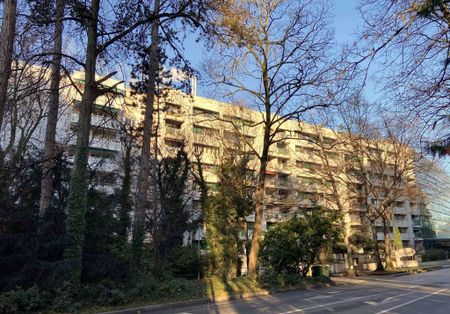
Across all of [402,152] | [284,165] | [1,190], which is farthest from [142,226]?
[284,165]

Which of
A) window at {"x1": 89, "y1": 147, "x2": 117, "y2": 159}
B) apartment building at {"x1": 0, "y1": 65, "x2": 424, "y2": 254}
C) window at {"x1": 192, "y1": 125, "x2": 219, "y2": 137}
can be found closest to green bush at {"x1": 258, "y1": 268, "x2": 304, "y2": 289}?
apartment building at {"x1": 0, "y1": 65, "x2": 424, "y2": 254}

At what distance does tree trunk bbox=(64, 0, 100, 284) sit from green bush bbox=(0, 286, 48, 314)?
4.88 ft

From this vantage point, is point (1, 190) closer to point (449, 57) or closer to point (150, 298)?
point (150, 298)

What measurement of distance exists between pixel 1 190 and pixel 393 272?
36165mm

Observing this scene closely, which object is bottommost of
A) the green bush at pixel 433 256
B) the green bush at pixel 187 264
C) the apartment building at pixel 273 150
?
the green bush at pixel 187 264

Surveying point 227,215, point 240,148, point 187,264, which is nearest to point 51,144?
point 187,264

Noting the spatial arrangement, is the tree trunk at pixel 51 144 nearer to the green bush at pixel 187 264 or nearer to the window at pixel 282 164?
the green bush at pixel 187 264

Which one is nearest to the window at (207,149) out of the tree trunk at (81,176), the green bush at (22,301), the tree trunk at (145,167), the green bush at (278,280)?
the green bush at (278,280)

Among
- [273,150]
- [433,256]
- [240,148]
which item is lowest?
[433,256]

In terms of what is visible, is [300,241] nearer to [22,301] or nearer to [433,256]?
[22,301]

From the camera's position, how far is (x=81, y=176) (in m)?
15.4

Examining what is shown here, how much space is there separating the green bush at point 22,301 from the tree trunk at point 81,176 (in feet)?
4.88

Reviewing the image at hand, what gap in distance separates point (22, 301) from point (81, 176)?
4.71 meters

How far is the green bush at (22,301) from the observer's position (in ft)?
38.8
